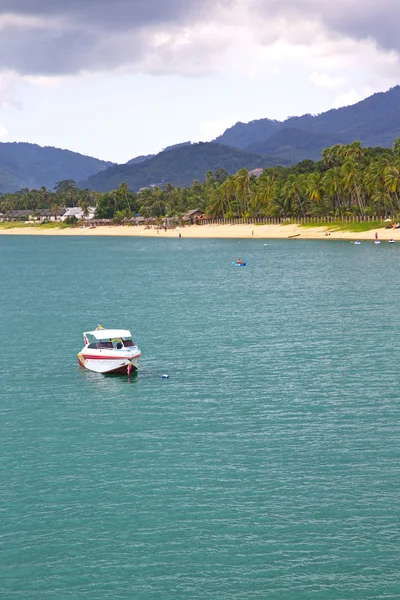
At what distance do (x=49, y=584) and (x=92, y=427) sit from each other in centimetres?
1854

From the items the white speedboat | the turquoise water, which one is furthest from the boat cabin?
the turquoise water

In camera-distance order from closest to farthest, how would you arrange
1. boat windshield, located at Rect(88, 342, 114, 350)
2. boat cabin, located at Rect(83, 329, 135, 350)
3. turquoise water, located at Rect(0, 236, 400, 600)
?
turquoise water, located at Rect(0, 236, 400, 600) → boat cabin, located at Rect(83, 329, 135, 350) → boat windshield, located at Rect(88, 342, 114, 350)

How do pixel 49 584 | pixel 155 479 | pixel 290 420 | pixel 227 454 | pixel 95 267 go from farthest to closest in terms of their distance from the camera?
pixel 95 267
pixel 290 420
pixel 227 454
pixel 155 479
pixel 49 584

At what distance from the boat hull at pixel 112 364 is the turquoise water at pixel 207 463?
858 millimetres

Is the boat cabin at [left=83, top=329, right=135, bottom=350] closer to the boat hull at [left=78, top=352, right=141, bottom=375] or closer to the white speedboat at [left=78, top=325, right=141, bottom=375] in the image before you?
the white speedboat at [left=78, top=325, right=141, bottom=375]

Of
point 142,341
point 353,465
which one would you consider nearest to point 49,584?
point 353,465

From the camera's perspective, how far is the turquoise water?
1238 inches

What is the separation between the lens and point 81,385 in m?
59.8

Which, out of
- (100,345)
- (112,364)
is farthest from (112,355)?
(100,345)

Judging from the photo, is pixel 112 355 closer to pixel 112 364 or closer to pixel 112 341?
pixel 112 364

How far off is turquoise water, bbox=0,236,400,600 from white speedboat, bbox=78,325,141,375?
0.97 meters

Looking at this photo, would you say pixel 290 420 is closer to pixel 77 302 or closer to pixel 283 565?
pixel 283 565

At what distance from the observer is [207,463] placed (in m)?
42.2

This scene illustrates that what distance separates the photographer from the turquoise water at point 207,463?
103 feet
